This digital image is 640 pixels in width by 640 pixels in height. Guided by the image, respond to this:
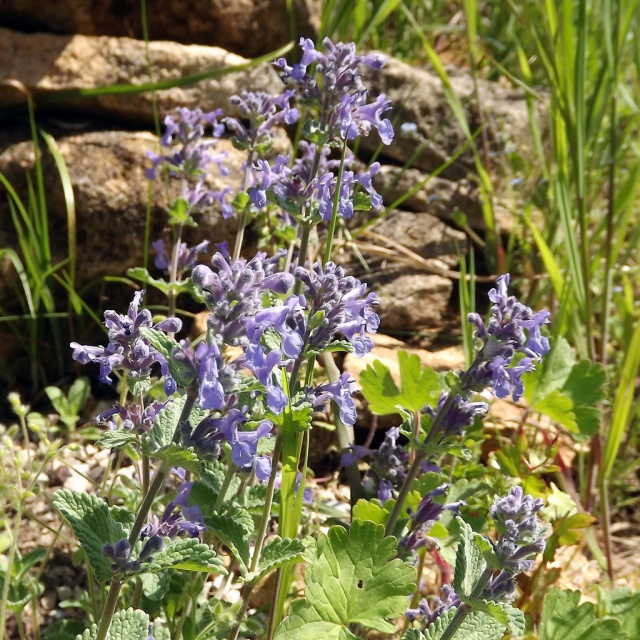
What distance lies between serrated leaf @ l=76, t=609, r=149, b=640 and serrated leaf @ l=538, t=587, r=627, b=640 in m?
0.94

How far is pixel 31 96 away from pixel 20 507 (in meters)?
2.33

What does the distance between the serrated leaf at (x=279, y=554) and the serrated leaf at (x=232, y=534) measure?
4 centimetres

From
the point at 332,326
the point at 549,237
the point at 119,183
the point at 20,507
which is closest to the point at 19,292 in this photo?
the point at 119,183

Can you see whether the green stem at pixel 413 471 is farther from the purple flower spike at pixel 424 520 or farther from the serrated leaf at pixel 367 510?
the purple flower spike at pixel 424 520

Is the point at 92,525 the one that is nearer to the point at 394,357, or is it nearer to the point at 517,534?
the point at 517,534

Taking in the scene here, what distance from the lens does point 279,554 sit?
4.92ft

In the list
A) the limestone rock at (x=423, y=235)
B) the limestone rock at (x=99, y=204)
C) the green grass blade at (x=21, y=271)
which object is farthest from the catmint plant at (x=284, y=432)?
the limestone rock at (x=423, y=235)

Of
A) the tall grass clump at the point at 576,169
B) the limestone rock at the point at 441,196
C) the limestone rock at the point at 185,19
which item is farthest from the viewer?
the limestone rock at the point at 441,196

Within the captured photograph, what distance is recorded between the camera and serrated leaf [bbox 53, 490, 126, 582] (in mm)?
1333

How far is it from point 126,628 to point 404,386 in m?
0.92

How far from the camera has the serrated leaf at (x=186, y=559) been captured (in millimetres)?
1285

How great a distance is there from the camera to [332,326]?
1502 mm

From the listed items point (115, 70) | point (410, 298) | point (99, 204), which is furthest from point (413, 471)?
point (115, 70)

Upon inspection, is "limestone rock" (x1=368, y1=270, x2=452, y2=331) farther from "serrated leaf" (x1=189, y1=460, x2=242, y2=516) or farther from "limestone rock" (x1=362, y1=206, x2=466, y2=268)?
"serrated leaf" (x1=189, y1=460, x2=242, y2=516)
